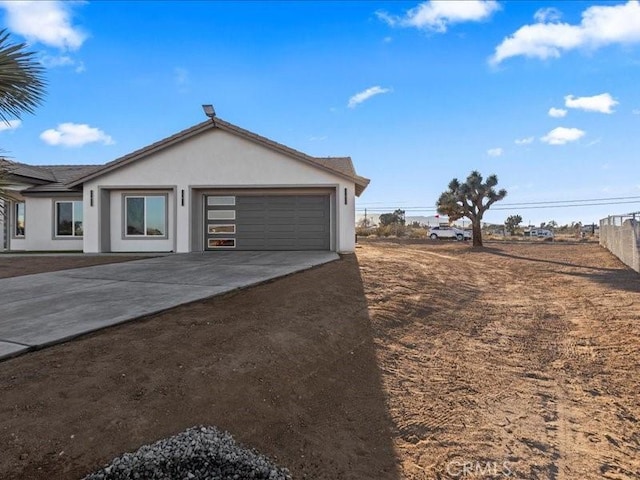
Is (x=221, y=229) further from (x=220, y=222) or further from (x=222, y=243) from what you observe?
(x=222, y=243)

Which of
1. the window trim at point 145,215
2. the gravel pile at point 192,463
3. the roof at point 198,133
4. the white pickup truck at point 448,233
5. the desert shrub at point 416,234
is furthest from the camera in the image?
the desert shrub at point 416,234

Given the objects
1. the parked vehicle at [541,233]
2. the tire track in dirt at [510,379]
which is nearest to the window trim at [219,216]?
the tire track in dirt at [510,379]

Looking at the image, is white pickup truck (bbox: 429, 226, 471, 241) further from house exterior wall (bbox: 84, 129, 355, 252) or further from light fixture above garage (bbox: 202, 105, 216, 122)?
light fixture above garage (bbox: 202, 105, 216, 122)

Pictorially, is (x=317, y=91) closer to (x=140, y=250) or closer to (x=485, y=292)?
(x=140, y=250)

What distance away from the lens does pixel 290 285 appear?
7.92 metres

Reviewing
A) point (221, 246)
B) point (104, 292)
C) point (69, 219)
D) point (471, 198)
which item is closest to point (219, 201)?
point (221, 246)

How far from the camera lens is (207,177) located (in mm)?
14781

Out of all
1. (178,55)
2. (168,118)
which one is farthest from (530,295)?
(168,118)

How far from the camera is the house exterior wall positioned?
14477mm

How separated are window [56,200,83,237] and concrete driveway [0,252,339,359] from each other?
24.9ft

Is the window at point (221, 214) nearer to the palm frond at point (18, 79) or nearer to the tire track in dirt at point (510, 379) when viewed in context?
the tire track in dirt at point (510, 379)

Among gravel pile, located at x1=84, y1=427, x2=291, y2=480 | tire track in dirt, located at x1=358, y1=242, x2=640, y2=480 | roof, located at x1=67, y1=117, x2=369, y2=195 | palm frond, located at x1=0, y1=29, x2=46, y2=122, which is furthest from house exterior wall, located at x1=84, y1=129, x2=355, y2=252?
gravel pile, located at x1=84, y1=427, x2=291, y2=480

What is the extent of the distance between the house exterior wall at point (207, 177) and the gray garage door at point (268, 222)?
27.9 inches

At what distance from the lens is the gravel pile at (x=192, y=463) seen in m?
2.59
